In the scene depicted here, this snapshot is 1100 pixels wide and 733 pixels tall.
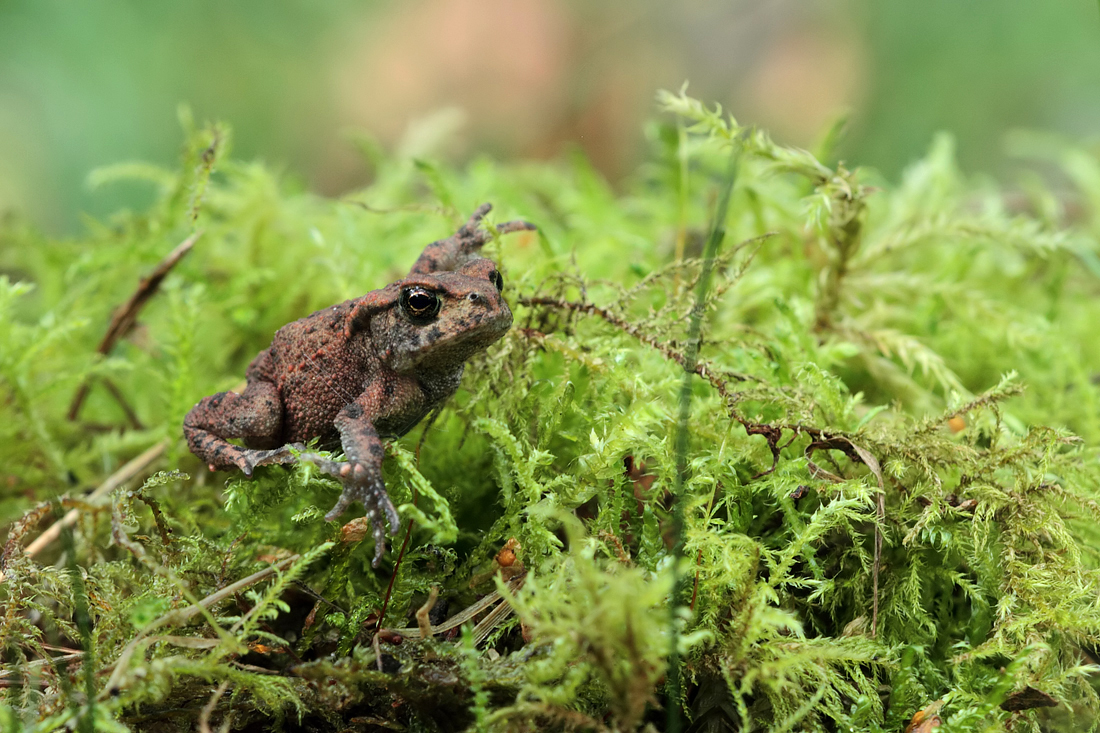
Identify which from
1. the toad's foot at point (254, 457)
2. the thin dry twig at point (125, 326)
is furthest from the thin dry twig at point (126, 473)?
the toad's foot at point (254, 457)

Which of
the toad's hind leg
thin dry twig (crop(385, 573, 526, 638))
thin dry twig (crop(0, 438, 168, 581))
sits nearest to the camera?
thin dry twig (crop(385, 573, 526, 638))

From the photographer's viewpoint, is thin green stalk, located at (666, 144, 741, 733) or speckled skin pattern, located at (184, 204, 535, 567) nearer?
thin green stalk, located at (666, 144, 741, 733)

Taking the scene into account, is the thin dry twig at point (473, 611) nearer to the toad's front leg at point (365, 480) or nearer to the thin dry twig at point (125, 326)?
the toad's front leg at point (365, 480)

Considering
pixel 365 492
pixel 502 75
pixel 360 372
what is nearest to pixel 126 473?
pixel 360 372

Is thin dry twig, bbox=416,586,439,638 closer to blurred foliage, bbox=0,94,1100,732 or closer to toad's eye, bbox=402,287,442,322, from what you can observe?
blurred foliage, bbox=0,94,1100,732

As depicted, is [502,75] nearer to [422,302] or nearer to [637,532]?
[422,302]

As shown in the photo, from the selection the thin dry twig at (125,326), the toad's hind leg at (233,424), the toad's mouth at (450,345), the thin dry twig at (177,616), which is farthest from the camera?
the thin dry twig at (125,326)

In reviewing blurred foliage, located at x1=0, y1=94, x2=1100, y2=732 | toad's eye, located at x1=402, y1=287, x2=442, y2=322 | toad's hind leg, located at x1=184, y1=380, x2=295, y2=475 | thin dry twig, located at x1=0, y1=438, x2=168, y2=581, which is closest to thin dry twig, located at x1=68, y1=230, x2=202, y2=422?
blurred foliage, located at x1=0, y1=94, x2=1100, y2=732
